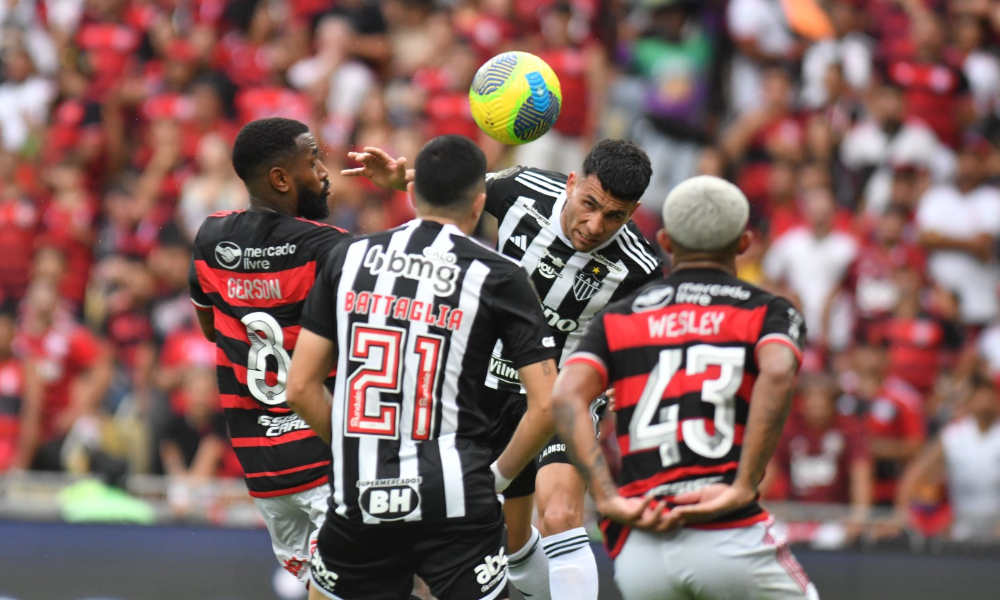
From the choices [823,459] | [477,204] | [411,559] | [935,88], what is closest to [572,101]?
[935,88]

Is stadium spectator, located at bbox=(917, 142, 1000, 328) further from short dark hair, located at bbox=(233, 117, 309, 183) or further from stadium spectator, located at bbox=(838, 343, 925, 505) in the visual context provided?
short dark hair, located at bbox=(233, 117, 309, 183)

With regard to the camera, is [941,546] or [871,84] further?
[871,84]

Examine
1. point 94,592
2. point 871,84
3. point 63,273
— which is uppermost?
point 871,84

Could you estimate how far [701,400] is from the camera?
16.3 ft

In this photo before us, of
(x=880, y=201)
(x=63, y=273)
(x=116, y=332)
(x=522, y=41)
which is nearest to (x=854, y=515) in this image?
(x=880, y=201)

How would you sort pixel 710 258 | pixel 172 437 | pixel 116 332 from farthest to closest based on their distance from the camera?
pixel 116 332 → pixel 172 437 → pixel 710 258

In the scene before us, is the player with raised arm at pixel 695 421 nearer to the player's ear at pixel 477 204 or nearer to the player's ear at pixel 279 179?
the player's ear at pixel 477 204

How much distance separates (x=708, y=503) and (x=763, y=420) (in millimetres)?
362

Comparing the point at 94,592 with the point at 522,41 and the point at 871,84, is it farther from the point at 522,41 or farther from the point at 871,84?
the point at 871,84

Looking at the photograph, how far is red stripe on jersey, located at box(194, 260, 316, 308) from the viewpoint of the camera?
617 centimetres

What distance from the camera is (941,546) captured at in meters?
9.03

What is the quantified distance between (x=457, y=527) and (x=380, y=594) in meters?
0.45

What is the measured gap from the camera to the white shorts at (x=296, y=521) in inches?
250

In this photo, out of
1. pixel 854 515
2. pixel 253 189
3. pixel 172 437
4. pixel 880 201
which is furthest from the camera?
pixel 880 201
